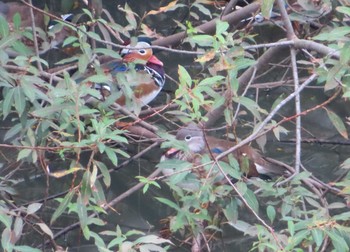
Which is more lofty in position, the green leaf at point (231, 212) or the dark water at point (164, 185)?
the green leaf at point (231, 212)

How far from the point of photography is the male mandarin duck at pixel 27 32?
310 cm

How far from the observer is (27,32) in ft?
10.6

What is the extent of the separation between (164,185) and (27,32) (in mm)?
1391

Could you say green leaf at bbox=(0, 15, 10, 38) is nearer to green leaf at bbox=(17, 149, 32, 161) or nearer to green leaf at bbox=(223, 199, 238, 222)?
green leaf at bbox=(17, 149, 32, 161)

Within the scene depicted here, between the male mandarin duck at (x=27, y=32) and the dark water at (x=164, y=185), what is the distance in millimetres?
601

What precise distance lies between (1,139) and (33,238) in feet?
2.94

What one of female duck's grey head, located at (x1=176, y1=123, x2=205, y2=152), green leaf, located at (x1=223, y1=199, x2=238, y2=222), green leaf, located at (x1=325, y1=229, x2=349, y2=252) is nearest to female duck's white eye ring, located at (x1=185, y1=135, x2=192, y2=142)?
female duck's grey head, located at (x1=176, y1=123, x2=205, y2=152)

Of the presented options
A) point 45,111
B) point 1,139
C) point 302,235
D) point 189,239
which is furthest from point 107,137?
point 1,139

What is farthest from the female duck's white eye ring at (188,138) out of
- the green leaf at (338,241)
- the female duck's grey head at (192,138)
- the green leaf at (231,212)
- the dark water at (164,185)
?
the green leaf at (338,241)

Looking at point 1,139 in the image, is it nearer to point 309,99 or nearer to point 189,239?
point 189,239

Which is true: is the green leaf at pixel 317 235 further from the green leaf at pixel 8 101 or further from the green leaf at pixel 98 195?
the green leaf at pixel 8 101

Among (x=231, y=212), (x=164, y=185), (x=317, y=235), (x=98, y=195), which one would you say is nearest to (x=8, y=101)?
(x=98, y=195)

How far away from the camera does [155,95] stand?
188 inches

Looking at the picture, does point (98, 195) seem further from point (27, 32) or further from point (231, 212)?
point (27, 32)
